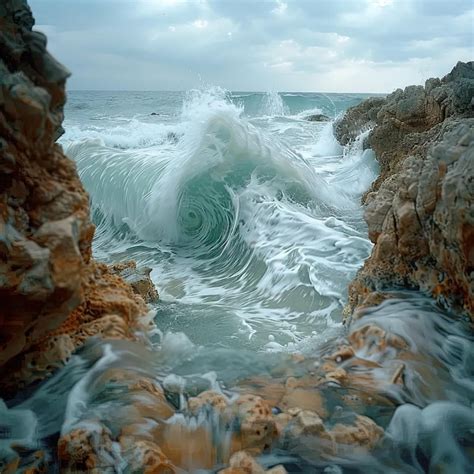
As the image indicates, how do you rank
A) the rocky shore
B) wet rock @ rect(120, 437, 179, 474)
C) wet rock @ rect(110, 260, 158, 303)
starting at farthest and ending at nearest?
wet rock @ rect(110, 260, 158, 303)
the rocky shore
wet rock @ rect(120, 437, 179, 474)

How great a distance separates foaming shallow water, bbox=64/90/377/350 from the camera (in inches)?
196

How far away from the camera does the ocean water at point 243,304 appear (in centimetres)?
194

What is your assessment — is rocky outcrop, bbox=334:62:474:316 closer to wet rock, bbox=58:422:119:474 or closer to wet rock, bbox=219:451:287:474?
wet rock, bbox=219:451:287:474

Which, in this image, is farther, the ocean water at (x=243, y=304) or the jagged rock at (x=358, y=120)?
the jagged rock at (x=358, y=120)

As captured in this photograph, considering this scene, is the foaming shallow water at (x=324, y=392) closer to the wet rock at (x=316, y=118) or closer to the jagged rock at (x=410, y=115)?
the jagged rock at (x=410, y=115)

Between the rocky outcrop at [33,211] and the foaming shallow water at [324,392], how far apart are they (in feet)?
0.80

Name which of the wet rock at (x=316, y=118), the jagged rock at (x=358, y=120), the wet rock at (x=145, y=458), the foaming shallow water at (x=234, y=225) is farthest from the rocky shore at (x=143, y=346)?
the wet rock at (x=316, y=118)

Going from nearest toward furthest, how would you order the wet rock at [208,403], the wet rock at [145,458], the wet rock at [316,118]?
the wet rock at [145,458]
the wet rock at [208,403]
the wet rock at [316,118]

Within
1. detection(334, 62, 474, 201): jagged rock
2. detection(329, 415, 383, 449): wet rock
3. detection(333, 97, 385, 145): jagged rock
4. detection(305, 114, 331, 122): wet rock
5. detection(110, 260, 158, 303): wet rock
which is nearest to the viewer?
detection(329, 415, 383, 449): wet rock

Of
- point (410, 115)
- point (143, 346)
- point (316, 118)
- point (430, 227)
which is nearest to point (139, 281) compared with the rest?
point (143, 346)

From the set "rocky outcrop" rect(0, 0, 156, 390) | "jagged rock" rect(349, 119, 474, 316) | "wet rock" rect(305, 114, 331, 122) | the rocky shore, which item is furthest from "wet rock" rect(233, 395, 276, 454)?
"wet rock" rect(305, 114, 331, 122)

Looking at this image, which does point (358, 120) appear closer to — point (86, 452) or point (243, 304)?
point (243, 304)

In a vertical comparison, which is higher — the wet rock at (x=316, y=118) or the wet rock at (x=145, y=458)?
the wet rock at (x=316, y=118)

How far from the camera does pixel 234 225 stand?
7469 mm
